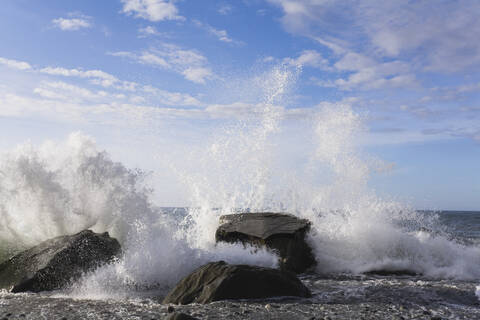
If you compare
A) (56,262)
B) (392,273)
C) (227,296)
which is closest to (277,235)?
(392,273)

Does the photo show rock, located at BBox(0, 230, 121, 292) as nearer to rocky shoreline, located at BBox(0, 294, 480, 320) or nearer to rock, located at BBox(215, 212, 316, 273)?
rocky shoreline, located at BBox(0, 294, 480, 320)

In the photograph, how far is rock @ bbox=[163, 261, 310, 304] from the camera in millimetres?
5285

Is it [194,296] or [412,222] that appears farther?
[412,222]

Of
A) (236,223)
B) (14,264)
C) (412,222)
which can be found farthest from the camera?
(412,222)

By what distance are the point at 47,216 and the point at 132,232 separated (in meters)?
2.31

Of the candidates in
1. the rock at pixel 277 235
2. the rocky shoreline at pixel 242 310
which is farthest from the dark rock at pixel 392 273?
the rocky shoreline at pixel 242 310

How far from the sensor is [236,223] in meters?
9.61

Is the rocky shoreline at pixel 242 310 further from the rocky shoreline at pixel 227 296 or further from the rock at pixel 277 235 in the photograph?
the rock at pixel 277 235

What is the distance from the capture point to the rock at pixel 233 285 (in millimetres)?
5285

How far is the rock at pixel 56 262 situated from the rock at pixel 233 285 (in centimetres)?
259

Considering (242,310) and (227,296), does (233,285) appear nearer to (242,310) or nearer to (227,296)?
(227,296)

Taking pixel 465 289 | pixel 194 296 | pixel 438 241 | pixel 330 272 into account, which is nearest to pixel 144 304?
pixel 194 296

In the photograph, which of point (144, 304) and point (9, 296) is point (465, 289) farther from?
point (9, 296)

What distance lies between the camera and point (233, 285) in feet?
17.5
